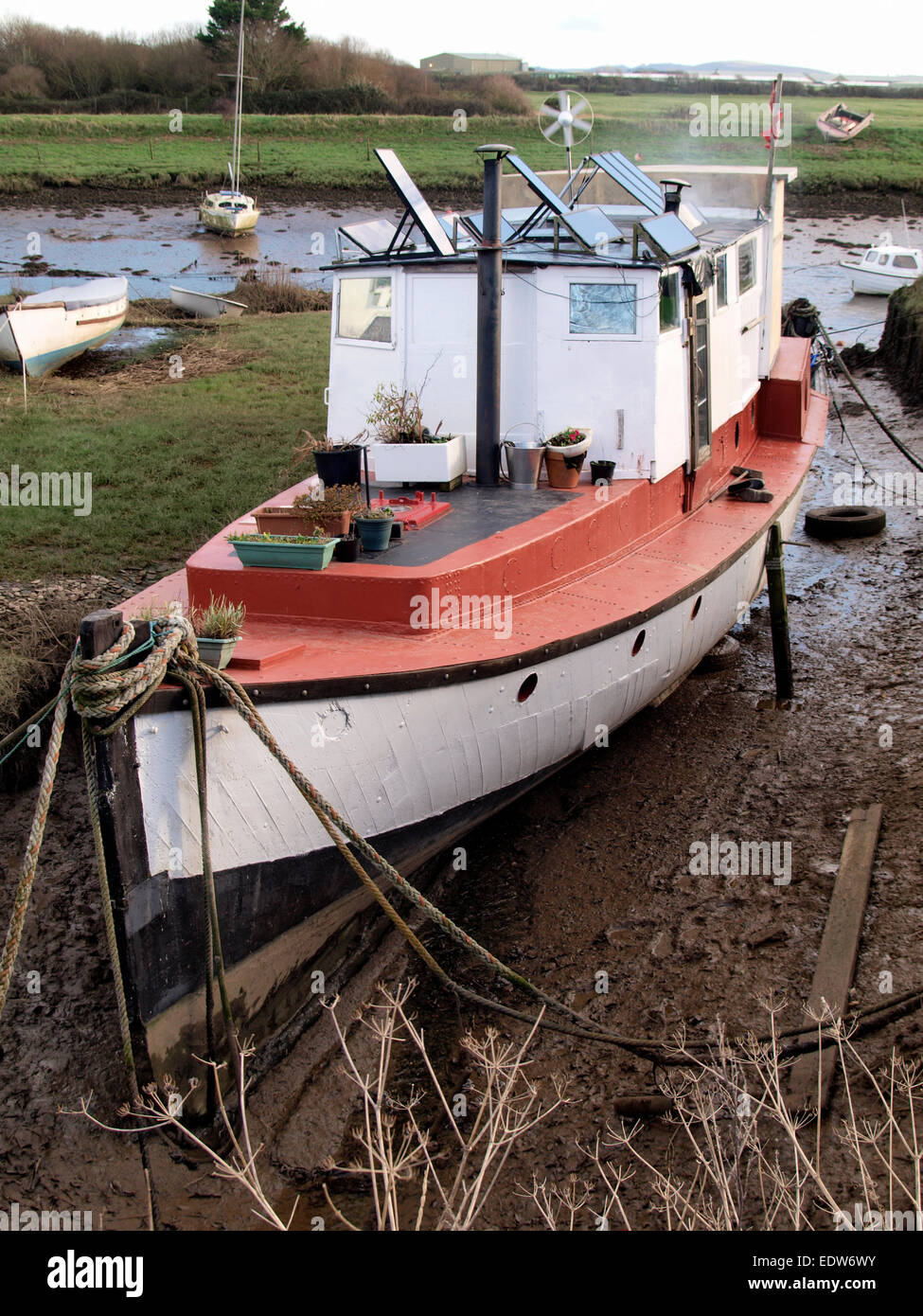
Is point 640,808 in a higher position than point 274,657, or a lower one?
lower

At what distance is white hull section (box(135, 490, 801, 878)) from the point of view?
5176 millimetres

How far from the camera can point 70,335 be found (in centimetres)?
1816

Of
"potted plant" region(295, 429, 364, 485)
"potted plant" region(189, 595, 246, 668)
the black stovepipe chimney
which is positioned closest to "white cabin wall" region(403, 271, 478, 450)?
the black stovepipe chimney

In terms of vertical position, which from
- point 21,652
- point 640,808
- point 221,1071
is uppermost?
point 21,652

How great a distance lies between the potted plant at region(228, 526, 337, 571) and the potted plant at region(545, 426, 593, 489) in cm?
217

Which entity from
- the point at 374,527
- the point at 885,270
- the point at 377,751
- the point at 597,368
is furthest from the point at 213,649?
the point at 885,270

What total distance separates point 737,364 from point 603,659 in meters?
4.73

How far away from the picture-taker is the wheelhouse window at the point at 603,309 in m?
8.15

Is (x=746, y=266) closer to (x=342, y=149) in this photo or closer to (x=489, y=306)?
(x=489, y=306)

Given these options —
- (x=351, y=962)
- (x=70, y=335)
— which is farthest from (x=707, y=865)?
(x=70, y=335)

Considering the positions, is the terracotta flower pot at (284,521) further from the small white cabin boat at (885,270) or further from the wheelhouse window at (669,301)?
the small white cabin boat at (885,270)

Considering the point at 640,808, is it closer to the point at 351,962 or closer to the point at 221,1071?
the point at 351,962

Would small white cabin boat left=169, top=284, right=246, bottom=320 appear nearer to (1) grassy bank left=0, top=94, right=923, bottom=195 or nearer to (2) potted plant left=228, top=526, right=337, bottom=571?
(2) potted plant left=228, top=526, right=337, bottom=571

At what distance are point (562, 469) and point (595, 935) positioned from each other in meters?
3.24
